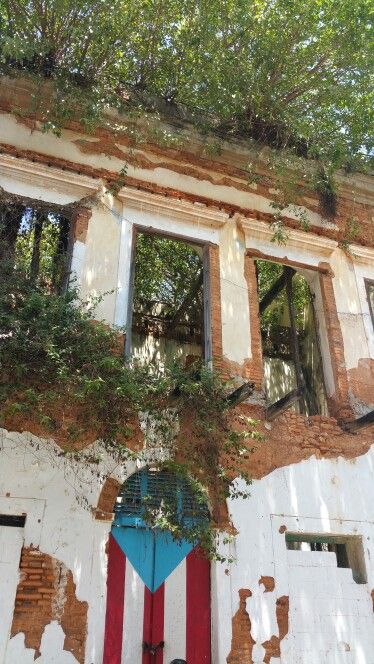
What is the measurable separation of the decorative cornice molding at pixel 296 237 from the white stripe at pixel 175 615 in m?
4.88

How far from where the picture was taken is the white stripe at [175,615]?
18.5 ft

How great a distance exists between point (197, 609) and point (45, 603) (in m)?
1.59

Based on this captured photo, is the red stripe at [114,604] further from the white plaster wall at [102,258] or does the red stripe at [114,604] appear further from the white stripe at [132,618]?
the white plaster wall at [102,258]

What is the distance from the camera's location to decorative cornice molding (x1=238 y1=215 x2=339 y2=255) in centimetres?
856

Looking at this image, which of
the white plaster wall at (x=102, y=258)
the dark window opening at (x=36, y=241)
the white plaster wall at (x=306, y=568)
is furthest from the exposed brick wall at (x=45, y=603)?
the dark window opening at (x=36, y=241)

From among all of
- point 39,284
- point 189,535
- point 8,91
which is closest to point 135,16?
point 8,91

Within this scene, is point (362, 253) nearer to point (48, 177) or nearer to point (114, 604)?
point (48, 177)

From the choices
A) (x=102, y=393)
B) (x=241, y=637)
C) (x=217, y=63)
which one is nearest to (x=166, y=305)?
(x=217, y=63)

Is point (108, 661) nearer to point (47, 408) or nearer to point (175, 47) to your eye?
point (47, 408)

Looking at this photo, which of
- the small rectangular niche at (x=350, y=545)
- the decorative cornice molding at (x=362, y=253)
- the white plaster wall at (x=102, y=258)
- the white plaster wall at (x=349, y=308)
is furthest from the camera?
the decorative cornice molding at (x=362, y=253)

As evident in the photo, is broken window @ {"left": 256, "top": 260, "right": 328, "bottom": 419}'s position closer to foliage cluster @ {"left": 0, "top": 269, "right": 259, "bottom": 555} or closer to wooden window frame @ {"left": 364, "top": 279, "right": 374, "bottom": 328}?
wooden window frame @ {"left": 364, "top": 279, "right": 374, "bottom": 328}

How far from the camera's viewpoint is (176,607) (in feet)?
19.1

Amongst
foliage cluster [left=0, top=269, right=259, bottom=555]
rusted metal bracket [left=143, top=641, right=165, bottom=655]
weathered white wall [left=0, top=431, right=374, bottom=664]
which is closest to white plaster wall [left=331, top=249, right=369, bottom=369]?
weathered white wall [left=0, top=431, right=374, bottom=664]

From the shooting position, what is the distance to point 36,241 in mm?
7500
